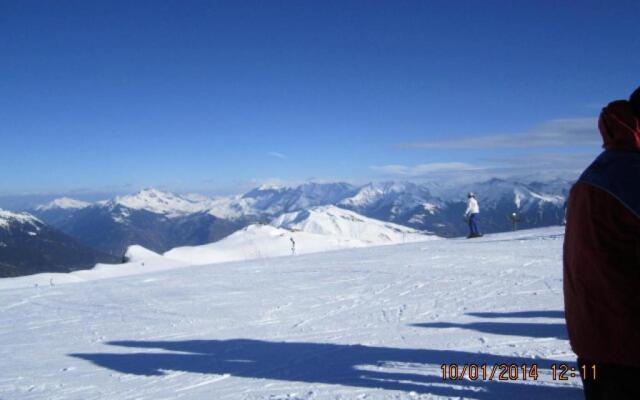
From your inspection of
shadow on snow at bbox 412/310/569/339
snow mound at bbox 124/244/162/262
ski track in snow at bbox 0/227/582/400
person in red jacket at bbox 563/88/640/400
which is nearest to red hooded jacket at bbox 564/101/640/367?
person in red jacket at bbox 563/88/640/400

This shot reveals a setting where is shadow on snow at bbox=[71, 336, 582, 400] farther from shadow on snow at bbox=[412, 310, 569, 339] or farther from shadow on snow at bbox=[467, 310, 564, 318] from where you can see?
shadow on snow at bbox=[467, 310, 564, 318]

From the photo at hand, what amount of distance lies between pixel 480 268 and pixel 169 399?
9006 millimetres

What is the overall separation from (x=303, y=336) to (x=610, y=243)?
17.1 feet

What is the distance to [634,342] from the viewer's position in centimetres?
229

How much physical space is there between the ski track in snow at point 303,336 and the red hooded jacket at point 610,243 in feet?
6.60

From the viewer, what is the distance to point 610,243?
7.38 ft

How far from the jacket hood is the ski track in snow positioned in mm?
2784

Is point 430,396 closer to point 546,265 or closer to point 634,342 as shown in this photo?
point 634,342

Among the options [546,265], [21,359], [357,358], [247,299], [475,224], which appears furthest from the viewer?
[475,224]

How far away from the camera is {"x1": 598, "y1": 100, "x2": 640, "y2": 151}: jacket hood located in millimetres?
2301

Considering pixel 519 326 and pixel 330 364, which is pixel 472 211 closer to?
pixel 519 326

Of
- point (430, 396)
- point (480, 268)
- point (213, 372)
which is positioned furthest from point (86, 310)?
point (480, 268)

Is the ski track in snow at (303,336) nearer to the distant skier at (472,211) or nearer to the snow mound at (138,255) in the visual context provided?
the distant skier at (472,211)

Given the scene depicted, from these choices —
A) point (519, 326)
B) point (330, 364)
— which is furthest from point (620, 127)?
point (519, 326)
